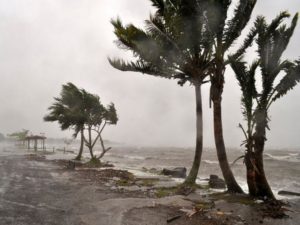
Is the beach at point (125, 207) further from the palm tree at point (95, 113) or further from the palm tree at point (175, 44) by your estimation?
the palm tree at point (95, 113)

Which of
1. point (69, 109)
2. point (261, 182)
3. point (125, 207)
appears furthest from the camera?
point (69, 109)

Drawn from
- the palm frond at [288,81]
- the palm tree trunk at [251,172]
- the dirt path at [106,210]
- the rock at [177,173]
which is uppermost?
the palm frond at [288,81]

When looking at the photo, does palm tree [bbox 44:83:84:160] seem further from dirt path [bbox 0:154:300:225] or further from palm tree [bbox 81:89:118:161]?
dirt path [bbox 0:154:300:225]

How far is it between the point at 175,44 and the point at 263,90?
4.14 meters

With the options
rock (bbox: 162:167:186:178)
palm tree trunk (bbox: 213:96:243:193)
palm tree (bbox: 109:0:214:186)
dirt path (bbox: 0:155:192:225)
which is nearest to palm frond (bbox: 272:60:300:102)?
palm tree trunk (bbox: 213:96:243:193)

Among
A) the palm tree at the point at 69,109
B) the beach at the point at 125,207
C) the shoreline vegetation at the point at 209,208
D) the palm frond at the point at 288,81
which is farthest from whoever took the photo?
the palm tree at the point at 69,109

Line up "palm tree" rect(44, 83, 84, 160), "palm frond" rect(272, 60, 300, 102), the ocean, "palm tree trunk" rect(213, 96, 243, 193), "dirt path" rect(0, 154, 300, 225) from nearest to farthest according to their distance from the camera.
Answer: "dirt path" rect(0, 154, 300, 225), "palm frond" rect(272, 60, 300, 102), "palm tree trunk" rect(213, 96, 243, 193), the ocean, "palm tree" rect(44, 83, 84, 160)

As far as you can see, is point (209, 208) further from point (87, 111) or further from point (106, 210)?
point (87, 111)

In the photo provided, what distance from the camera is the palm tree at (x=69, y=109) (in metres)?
29.3

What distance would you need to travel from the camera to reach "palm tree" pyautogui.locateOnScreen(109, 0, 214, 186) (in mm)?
12367

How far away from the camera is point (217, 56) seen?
41.0 feet

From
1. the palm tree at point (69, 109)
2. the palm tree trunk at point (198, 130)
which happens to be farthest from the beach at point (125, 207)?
the palm tree at point (69, 109)

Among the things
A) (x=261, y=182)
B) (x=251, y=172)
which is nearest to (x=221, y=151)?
(x=251, y=172)

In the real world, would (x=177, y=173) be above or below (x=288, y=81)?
below
